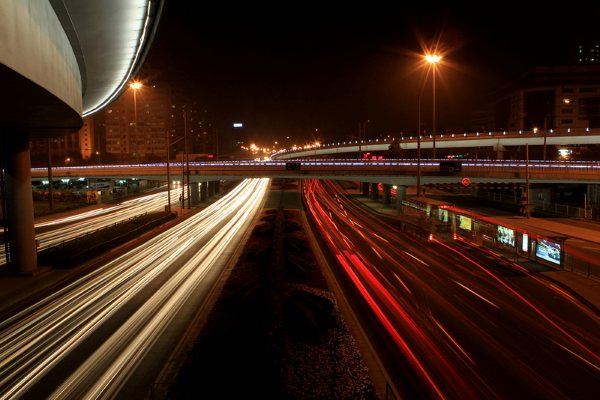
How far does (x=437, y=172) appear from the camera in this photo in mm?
45125

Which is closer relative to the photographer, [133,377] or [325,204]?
[133,377]

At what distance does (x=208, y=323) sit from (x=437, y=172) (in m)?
35.9

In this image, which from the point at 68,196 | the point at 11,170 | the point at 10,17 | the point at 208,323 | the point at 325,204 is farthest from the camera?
the point at 68,196

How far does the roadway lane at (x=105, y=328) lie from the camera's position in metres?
10.1

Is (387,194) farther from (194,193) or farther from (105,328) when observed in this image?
(105,328)

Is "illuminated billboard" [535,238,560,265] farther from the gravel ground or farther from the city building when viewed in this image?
the city building

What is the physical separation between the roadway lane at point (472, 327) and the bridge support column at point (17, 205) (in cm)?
1357

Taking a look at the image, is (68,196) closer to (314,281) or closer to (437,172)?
(437,172)

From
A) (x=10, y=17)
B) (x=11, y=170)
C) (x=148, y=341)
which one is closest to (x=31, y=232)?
(x=11, y=170)

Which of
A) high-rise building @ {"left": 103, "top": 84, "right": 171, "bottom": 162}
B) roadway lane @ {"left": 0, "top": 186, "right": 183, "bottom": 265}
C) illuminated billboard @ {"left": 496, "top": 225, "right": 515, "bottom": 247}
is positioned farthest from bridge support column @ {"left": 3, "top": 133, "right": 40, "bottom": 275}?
high-rise building @ {"left": 103, "top": 84, "right": 171, "bottom": 162}

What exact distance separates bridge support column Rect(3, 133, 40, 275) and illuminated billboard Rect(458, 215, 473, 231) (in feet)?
74.1

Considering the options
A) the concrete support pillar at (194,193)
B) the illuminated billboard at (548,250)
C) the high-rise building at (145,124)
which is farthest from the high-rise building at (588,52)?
the illuminated billboard at (548,250)

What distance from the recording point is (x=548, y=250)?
20625 mm

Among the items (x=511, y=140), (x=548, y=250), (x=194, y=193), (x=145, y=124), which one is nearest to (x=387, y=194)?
(x=194, y=193)
